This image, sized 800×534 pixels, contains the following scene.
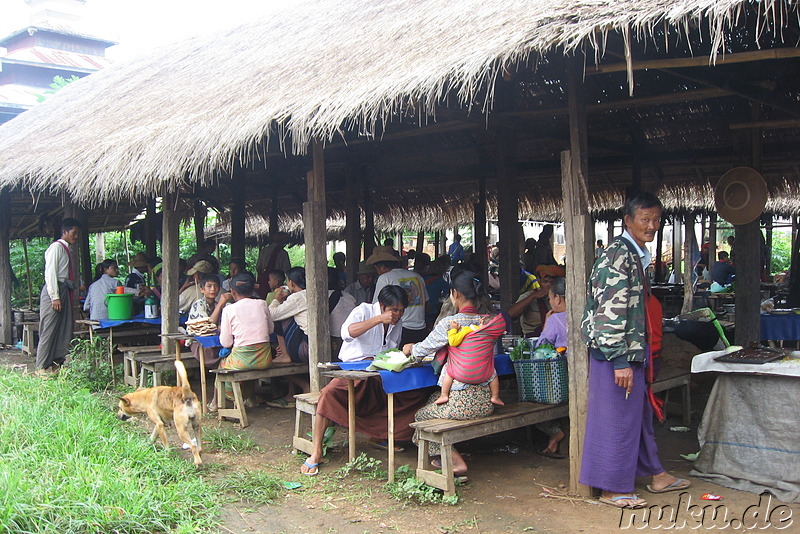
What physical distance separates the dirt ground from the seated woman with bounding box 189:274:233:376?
1.42m

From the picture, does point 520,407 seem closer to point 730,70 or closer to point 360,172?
point 730,70

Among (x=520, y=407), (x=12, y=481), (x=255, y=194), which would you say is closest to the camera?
(x=12, y=481)

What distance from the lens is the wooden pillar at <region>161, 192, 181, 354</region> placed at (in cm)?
716

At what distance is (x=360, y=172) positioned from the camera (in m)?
10.3

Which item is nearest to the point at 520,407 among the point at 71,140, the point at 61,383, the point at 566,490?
the point at 566,490

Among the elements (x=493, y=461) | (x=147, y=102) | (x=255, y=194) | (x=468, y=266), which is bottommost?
(x=493, y=461)

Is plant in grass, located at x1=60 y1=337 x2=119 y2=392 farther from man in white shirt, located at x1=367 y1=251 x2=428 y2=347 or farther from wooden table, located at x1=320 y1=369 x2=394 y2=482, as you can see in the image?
wooden table, located at x1=320 y1=369 x2=394 y2=482

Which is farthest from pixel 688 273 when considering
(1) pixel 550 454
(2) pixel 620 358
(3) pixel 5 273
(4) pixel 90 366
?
(3) pixel 5 273

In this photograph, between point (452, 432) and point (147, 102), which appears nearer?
point (452, 432)

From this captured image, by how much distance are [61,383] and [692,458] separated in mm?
5878

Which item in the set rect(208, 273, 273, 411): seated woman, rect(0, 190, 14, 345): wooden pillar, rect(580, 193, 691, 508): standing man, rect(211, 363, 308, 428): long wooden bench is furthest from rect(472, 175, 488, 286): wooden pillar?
rect(0, 190, 14, 345): wooden pillar

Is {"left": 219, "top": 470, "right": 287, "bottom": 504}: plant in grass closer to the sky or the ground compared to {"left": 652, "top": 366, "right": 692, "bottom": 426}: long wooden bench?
closer to the ground

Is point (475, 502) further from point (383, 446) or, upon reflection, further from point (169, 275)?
point (169, 275)

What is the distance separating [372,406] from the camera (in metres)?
5.02
